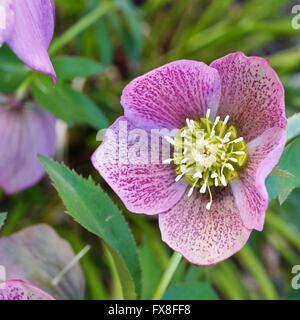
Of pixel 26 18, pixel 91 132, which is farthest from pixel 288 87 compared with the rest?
pixel 26 18

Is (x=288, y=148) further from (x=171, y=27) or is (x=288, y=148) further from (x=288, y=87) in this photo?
(x=171, y=27)

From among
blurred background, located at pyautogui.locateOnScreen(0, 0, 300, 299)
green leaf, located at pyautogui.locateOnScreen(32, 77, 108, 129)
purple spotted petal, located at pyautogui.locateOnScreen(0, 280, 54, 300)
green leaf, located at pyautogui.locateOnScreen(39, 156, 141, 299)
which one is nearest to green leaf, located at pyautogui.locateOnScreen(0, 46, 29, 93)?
green leaf, located at pyautogui.locateOnScreen(32, 77, 108, 129)

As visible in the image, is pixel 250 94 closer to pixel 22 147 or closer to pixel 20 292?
pixel 20 292

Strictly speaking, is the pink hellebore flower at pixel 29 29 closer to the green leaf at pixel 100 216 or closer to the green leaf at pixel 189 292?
the green leaf at pixel 100 216

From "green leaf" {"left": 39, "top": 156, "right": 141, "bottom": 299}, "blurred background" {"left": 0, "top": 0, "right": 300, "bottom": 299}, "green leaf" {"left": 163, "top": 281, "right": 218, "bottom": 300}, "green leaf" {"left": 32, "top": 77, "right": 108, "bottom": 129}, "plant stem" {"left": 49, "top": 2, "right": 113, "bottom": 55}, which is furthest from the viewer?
Answer: "blurred background" {"left": 0, "top": 0, "right": 300, "bottom": 299}

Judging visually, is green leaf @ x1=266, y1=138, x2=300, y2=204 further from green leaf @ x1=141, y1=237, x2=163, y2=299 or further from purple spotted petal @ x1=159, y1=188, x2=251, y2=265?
green leaf @ x1=141, y1=237, x2=163, y2=299

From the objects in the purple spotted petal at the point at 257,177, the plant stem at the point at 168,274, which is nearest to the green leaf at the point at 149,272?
the plant stem at the point at 168,274

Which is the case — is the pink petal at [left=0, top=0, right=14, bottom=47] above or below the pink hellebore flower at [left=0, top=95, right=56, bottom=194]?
above
